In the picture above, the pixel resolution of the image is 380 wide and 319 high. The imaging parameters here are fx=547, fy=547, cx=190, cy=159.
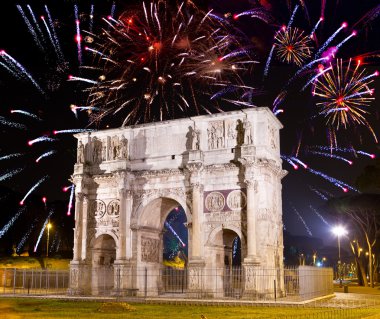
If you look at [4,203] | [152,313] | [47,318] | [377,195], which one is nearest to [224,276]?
[152,313]

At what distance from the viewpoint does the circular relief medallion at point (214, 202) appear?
93.7 feet

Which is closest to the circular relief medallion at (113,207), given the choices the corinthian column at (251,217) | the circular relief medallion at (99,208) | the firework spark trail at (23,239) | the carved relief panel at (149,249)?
the circular relief medallion at (99,208)

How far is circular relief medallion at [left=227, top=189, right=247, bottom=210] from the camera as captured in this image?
2800 centimetres

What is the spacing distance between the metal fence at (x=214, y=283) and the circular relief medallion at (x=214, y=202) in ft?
10.3

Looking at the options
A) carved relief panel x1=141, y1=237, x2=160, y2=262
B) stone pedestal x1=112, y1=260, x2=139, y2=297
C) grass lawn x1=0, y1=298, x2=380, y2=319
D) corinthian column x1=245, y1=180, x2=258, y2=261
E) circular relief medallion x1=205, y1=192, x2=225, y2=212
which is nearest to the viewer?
grass lawn x1=0, y1=298, x2=380, y2=319

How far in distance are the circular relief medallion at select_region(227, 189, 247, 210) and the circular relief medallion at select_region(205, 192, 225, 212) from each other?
1.33ft

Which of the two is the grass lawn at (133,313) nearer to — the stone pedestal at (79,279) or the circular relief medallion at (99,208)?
the stone pedestal at (79,279)

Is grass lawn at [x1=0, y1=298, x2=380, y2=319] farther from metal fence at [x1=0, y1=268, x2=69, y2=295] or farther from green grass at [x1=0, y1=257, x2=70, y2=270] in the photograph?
green grass at [x1=0, y1=257, x2=70, y2=270]

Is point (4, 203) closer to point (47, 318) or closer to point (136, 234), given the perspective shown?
point (136, 234)

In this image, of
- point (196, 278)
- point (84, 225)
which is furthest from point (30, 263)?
point (196, 278)

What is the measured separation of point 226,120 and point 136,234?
804 cm

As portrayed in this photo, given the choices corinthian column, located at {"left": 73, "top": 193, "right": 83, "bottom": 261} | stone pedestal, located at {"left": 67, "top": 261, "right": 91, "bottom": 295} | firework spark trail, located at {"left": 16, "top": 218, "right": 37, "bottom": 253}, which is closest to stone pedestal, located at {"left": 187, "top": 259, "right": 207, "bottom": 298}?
stone pedestal, located at {"left": 67, "top": 261, "right": 91, "bottom": 295}

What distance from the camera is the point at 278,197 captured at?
2992cm

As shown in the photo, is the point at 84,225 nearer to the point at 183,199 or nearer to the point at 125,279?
the point at 125,279
